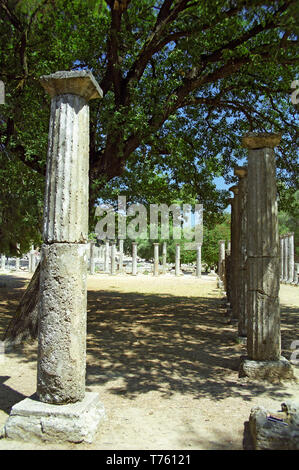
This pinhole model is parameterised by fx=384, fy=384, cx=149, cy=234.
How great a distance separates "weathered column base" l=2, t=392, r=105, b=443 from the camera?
359cm

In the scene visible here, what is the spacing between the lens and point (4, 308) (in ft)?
40.7

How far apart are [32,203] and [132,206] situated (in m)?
4.89

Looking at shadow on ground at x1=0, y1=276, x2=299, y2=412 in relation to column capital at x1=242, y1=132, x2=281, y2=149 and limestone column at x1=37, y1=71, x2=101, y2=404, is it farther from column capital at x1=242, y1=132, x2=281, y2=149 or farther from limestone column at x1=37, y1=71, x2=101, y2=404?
column capital at x1=242, y1=132, x2=281, y2=149

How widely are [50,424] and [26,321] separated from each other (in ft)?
14.6

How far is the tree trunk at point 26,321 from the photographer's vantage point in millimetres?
7671

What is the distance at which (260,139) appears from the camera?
5828 mm

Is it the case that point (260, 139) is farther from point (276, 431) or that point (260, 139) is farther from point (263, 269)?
point (276, 431)

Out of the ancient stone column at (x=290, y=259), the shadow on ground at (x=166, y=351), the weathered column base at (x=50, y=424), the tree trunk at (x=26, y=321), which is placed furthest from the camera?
the ancient stone column at (x=290, y=259)

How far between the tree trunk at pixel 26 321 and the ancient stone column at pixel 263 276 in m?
4.31

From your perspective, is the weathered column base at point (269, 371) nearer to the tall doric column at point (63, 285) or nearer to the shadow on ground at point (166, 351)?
the shadow on ground at point (166, 351)

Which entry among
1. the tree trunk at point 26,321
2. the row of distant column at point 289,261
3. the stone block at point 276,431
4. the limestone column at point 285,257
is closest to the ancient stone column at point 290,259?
the row of distant column at point 289,261

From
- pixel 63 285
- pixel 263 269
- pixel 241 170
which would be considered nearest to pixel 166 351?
pixel 263 269

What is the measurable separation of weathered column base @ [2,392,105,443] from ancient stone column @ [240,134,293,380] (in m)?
2.84
